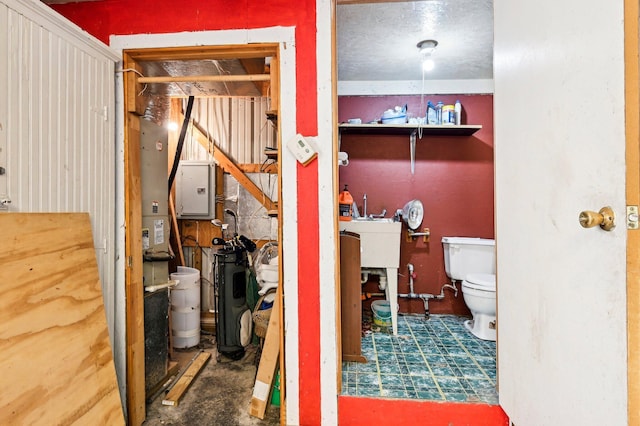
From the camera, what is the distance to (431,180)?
291 cm

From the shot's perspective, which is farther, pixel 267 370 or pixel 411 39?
pixel 411 39

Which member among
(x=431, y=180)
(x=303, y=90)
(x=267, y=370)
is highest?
(x=303, y=90)

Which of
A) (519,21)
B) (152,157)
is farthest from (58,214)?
(519,21)

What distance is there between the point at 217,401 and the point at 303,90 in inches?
75.0

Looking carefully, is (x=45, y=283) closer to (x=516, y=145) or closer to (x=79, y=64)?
(x=79, y=64)

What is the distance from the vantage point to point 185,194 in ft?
9.63

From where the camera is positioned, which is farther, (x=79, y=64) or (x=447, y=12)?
(x=447, y=12)

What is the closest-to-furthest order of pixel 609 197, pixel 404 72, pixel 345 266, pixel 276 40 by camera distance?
1. pixel 609 197
2. pixel 276 40
3. pixel 345 266
4. pixel 404 72

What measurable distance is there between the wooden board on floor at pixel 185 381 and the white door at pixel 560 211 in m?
1.84

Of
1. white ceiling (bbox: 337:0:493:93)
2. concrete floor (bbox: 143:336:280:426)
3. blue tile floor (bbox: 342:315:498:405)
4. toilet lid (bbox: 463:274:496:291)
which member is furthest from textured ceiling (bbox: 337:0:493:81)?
concrete floor (bbox: 143:336:280:426)

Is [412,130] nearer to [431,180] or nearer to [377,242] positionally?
[431,180]

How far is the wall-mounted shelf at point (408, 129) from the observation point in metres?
2.66

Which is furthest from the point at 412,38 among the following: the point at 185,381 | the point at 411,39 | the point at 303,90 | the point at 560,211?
the point at 185,381

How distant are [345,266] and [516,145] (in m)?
1.22
